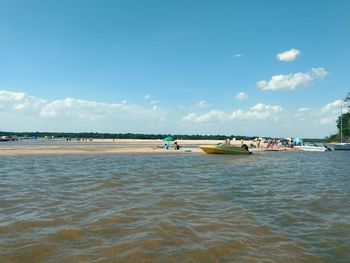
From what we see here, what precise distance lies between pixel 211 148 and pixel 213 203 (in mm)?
32148

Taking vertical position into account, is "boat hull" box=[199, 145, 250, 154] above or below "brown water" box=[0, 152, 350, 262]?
above

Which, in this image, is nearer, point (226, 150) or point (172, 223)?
point (172, 223)

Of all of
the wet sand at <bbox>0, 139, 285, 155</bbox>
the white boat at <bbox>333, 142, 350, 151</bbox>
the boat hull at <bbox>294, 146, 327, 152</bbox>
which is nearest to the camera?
the wet sand at <bbox>0, 139, 285, 155</bbox>

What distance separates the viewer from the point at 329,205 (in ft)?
39.9

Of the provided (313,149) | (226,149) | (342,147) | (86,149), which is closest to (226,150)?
(226,149)

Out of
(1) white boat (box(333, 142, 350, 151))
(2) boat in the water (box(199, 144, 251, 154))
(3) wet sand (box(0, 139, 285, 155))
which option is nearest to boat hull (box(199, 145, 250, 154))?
(2) boat in the water (box(199, 144, 251, 154))

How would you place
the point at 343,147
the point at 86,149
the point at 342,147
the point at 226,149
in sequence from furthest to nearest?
the point at 342,147
the point at 343,147
the point at 86,149
the point at 226,149

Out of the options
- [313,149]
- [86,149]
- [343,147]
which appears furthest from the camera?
[343,147]

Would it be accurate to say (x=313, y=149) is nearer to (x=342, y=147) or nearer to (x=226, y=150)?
(x=342, y=147)

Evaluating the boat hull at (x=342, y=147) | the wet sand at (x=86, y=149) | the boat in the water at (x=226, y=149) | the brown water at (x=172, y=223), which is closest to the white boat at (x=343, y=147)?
the boat hull at (x=342, y=147)

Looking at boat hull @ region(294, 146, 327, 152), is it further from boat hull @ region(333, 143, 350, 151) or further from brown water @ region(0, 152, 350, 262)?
brown water @ region(0, 152, 350, 262)

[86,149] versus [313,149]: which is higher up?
[313,149]

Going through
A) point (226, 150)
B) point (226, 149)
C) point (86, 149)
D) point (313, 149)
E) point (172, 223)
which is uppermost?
point (226, 149)

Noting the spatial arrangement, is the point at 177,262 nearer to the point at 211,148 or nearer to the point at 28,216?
the point at 28,216
